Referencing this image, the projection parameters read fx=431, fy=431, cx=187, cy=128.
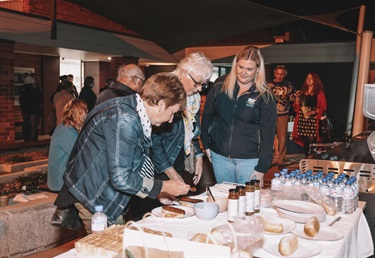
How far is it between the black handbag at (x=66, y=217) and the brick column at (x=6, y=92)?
5002mm

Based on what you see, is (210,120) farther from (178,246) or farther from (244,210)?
(178,246)

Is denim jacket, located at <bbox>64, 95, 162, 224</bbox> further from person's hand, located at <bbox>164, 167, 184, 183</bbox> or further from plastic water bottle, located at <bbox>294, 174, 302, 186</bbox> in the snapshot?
plastic water bottle, located at <bbox>294, 174, 302, 186</bbox>

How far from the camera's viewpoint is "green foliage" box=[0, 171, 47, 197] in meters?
3.83

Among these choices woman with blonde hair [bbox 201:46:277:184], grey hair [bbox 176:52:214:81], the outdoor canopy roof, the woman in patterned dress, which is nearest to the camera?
grey hair [bbox 176:52:214:81]

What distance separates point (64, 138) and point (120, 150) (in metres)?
1.64

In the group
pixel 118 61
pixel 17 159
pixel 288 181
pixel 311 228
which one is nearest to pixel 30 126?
pixel 118 61

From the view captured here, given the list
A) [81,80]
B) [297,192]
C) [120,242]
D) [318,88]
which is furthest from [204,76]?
[81,80]

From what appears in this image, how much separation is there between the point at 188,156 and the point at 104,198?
1.01m

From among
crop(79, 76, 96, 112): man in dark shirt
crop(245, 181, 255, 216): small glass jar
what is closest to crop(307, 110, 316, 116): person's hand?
crop(79, 76, 96, 112): man in dark shirt

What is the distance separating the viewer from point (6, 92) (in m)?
6.76

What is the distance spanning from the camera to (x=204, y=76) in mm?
2623

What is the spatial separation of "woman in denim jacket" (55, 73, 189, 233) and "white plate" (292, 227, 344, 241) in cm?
54

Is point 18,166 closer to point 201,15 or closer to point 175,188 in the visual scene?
point 201,15

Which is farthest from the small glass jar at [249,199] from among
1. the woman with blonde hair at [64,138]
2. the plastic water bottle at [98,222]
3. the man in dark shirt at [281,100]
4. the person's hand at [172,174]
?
the man in dark shirt at [281,100]
